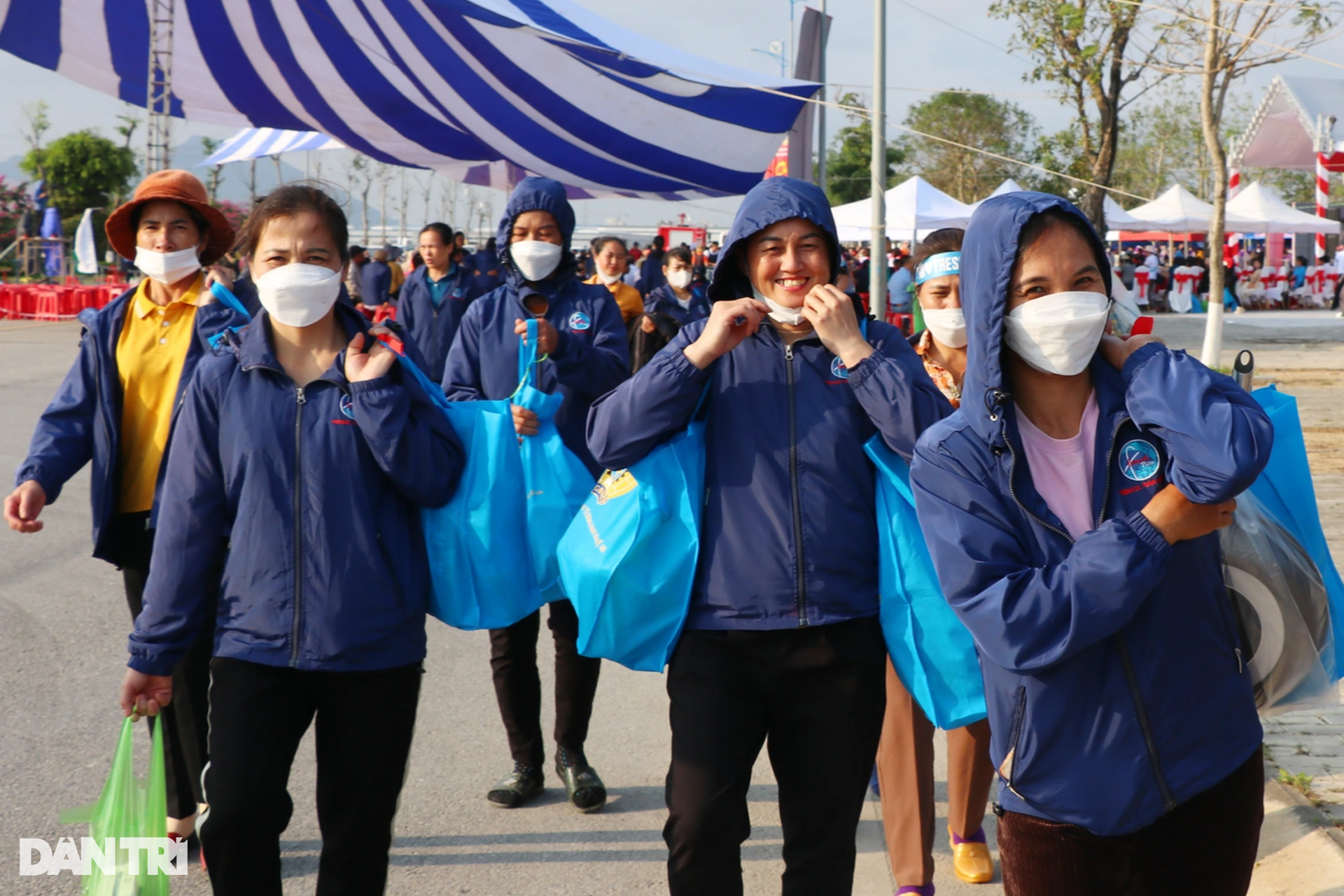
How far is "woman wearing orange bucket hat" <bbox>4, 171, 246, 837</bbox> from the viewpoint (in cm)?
Answer: 374

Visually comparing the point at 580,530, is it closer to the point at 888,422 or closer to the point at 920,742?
the point at 888,422

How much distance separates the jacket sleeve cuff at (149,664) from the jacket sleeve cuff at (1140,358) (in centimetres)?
216

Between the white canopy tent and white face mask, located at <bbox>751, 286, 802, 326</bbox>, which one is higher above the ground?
the white canopy tent

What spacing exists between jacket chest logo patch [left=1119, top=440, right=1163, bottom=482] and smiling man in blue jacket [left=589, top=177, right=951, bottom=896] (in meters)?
0.63

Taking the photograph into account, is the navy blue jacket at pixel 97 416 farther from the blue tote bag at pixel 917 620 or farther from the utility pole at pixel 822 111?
the utility pole at pixel 822 111

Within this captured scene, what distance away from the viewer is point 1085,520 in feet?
7.22

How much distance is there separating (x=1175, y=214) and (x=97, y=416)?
115 feet

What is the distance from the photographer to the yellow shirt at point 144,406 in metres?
3.81

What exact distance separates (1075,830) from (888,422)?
0.94m

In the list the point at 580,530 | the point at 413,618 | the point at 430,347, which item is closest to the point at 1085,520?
the point at 580,530

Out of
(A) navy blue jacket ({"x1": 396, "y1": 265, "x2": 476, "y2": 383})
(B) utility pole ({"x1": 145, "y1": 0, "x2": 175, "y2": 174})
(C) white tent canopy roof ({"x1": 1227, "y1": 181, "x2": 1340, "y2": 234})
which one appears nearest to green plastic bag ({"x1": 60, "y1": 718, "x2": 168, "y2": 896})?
(A) navy blue jacket ({"x1": 396, "y1": 265, "x2": 476, "y2": 383})

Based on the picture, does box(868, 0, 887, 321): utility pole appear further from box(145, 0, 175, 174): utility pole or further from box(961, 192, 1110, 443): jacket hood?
box(961, 192, 1110, 443): jacket hood

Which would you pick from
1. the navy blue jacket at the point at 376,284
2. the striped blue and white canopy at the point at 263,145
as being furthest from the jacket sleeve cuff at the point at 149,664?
the striped blue and white canopy at the point at 263,145

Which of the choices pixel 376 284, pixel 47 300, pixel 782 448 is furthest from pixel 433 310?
pixel 47 300
